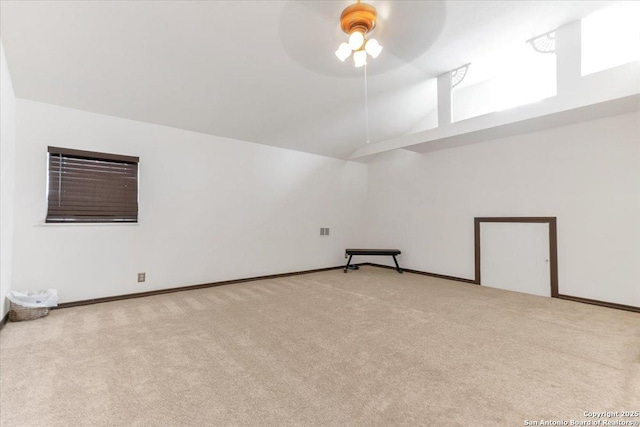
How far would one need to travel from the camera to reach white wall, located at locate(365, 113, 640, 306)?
129 inches

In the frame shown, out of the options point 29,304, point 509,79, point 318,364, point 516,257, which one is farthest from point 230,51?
point 516,257

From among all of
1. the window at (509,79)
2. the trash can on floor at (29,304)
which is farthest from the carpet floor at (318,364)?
the window at (509,79)

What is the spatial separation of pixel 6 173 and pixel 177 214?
172 cm

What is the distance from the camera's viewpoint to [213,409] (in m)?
1.54

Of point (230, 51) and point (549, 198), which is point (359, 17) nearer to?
point (230, 51)

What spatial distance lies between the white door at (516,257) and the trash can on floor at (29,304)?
582 cm

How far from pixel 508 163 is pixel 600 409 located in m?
3.57

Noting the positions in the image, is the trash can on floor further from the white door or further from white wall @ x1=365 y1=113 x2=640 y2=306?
the white door

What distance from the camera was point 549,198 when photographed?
12.7 ft

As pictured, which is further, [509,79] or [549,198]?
[509,79]

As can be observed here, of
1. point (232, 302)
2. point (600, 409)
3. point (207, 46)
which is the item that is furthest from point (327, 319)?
point (207, 46)

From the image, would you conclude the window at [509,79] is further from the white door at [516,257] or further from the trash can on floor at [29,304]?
the trash can on floor at [29,304]

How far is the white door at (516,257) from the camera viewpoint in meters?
3.91

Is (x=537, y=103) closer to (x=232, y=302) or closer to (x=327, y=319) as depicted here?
(x=327, y=319)
